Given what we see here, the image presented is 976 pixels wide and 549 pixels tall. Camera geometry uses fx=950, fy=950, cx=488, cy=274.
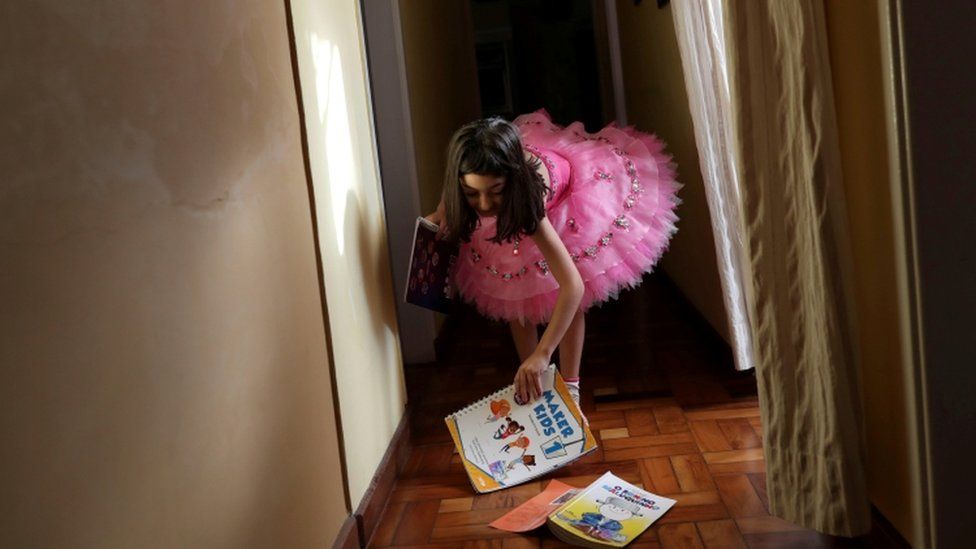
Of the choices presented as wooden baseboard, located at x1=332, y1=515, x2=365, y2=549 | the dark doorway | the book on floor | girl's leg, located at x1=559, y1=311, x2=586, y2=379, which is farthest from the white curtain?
the dark doorway

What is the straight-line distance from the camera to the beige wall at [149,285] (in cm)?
77

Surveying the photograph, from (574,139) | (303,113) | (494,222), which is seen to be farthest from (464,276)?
(303,113)

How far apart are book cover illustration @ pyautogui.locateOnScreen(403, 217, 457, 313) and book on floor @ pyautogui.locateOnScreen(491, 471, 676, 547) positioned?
1.78 feet

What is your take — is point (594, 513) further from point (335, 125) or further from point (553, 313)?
point (335, 125)

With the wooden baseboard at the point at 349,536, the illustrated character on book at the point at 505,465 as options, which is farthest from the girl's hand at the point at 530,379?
the wooden baseboard at the point at 349,536

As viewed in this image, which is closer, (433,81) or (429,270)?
(429,270)

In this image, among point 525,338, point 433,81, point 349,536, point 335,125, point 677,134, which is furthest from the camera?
point 433,81

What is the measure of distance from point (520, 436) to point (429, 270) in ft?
1.48

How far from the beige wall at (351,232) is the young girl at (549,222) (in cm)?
21

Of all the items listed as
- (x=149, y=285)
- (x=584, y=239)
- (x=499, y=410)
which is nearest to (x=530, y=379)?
(x=499, y=410)

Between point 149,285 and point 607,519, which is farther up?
point 149,285

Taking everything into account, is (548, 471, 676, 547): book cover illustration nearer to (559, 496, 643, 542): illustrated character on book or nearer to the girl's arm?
(559, 496, 643, 542): illustrated character on book

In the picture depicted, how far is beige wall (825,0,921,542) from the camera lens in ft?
4.13

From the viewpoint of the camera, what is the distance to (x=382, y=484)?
1951 mm
